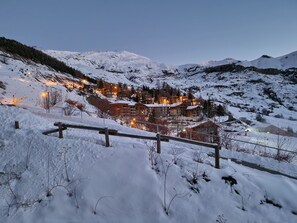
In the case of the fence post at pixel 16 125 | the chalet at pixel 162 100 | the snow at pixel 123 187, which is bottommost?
the chalet at pixel 162 100

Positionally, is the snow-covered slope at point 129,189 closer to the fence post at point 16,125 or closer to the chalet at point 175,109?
the fence post at point 16,125

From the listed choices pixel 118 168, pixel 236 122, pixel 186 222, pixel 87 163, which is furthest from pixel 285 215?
pixel 236 122

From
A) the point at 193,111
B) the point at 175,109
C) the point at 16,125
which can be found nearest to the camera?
the point at 16,125

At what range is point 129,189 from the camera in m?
7.32

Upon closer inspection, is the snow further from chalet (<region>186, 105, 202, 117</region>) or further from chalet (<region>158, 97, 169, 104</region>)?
chalet (<region>158, 97, 169, 104</region>)

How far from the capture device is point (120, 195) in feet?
23.4

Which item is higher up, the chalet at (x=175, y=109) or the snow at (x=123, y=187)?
the snow at (x=123, y=187)

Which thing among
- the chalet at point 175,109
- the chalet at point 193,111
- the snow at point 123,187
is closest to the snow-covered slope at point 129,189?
the snow at point 123,187

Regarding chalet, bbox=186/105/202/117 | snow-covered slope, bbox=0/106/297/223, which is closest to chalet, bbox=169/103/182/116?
chalet, bbox=186/105/202/117

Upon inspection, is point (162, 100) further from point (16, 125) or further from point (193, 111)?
point (16, 125)

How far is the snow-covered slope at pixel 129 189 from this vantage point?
21.4 ft

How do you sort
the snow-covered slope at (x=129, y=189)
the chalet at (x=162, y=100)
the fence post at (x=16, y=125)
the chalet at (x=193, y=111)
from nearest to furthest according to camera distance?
the snow-covered slope at (x=129, y=189) → the fence post at (x=16, y=125) → the chalet at (x=193, y=111) → the chalet at (x=162, y=100)

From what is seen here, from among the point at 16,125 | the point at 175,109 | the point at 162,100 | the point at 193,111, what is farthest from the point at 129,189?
the point at 162,100

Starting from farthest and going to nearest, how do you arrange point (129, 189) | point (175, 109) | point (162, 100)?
1. point (162, 100)
2. point (175, 109)
3. point (129, 189)
